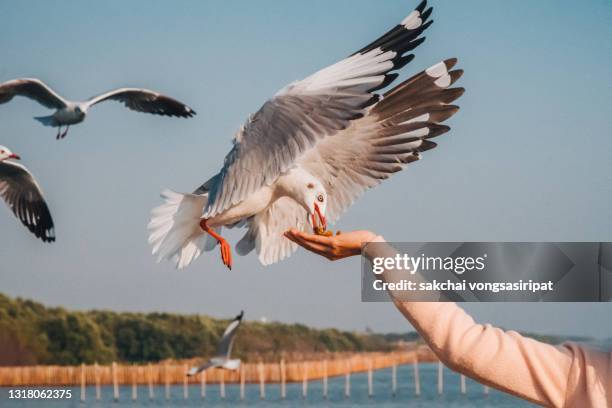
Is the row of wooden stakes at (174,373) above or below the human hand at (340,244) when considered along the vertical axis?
below

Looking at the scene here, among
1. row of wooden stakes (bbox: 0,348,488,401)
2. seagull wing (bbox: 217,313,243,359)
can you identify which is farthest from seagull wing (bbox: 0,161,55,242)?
row of wooden stakes (bbox: 0,348,488,401)

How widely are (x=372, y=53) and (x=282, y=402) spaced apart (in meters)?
14.8

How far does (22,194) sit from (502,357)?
4520 mm

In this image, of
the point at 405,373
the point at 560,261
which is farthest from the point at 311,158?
the point at 405,373

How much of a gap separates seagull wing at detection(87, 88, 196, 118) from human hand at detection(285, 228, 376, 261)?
4.53 metres

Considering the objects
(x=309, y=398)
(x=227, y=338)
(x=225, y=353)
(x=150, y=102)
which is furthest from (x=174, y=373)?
(x=150, y=102)

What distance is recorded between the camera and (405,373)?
1048 inches

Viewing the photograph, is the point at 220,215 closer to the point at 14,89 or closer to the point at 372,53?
the point at 372,53

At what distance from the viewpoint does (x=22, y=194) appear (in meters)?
4.84

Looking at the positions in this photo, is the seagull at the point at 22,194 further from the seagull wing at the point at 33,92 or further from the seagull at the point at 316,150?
the seagull at the point at 316,150

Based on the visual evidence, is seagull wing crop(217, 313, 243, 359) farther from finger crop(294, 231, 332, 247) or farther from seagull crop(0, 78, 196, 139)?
finger crop(294, 231, 332, 247)

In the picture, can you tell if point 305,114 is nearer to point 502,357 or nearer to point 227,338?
point 502,357

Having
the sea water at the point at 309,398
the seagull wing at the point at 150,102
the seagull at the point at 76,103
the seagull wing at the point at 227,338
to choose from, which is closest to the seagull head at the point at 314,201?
the seagull at the point at 76,103

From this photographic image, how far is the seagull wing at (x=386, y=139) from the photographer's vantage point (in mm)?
1468
